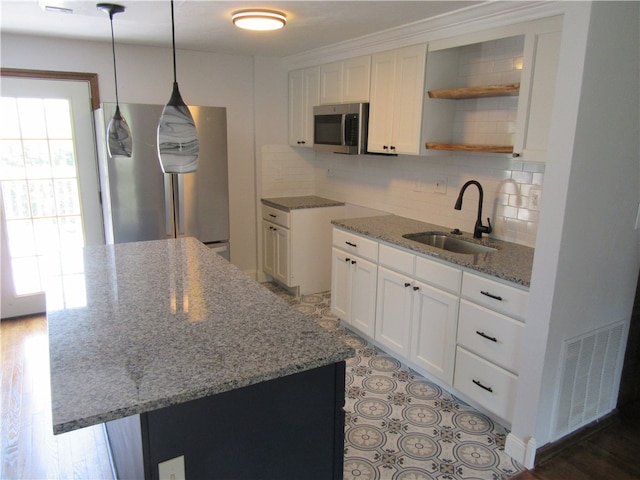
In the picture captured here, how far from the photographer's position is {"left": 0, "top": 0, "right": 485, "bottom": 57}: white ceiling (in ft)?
8.37

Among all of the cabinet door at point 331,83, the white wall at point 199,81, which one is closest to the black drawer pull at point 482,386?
the cabinet door at point 331,83

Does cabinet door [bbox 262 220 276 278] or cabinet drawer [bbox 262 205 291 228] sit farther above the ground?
cabinet drawer [bbox 262 205 291 228]

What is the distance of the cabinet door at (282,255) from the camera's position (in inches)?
171

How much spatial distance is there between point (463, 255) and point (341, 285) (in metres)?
1.21

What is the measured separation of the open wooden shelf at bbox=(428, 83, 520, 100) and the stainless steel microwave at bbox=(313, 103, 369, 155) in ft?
2.32

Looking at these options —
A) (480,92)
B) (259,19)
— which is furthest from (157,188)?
(480,92)

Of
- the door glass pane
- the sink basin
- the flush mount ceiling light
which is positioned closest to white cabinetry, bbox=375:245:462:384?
the sink basin

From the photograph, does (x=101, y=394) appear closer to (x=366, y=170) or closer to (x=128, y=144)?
(x=128, y=144)

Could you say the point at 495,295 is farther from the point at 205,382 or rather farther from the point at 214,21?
the point at 214,21

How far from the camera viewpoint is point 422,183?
11.8ft

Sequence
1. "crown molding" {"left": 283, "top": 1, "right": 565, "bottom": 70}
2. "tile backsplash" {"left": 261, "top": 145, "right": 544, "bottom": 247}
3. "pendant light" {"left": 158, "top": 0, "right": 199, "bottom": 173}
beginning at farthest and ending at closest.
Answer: "tile backsplash" {"left": 261, "top": 145, "right": 544, "bottom": 247} < "crown molding" {"left": 283, "top": 1, "right": 565, "bottom": 70} < "pendant light" {"left": 158, "top": 0, "right": 199, "bottom": 173}

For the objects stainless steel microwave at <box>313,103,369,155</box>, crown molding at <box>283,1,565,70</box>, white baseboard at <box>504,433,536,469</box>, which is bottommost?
white baseboard at <box>504,433,536,469</box>

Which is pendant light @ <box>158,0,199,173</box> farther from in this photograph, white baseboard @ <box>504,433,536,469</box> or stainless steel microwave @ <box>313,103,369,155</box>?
stainless steel microwave @ <box>313,103,369,155</box>

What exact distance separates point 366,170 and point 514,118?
5.15 feet
